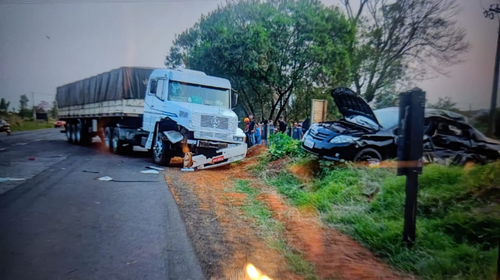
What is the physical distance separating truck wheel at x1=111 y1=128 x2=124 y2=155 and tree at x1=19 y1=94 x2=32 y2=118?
662 mm

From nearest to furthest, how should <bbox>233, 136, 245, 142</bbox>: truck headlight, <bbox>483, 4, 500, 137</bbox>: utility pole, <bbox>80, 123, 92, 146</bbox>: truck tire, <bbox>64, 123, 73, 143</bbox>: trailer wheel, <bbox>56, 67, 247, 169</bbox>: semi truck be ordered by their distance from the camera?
1. <bbox>483, 4, 500, 137</bbox>: utility pole
2. <bbox>56, 67, 247, 169</bbox>: semi truck
3. <bbox>233, 136, 245, 142</bbox>: truck headlight
4. <bbox>64, 123, 73, 143</bbox>: trailer wheel
5. <bbox>80, 123, 92, 146</bbox>: truck tire

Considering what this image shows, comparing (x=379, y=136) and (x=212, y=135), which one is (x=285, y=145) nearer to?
(x=212, y=135)

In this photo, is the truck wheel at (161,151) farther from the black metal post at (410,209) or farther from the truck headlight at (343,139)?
the black metal post at (410,209)

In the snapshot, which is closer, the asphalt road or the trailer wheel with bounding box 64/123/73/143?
the asphalt road

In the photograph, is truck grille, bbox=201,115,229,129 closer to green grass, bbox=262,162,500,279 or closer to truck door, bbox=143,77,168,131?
truck door, bbox=143,77,168,131

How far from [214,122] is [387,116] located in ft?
4.29

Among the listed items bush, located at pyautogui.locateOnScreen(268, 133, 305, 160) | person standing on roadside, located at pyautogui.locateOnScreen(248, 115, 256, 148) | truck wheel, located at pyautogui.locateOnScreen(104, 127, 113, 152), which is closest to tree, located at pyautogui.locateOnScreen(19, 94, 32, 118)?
truck wheel, located at pyautogui.locateOnScreen(104, 127, 113, 152)

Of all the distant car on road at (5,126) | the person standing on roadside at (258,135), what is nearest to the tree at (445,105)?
the person standing on roadside at (258,135)

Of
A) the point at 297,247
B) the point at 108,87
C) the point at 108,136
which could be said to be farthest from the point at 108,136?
the point at 297,247

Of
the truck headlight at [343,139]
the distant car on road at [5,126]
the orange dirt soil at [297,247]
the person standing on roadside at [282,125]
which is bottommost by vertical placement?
the orange dirt soil at [297,247]

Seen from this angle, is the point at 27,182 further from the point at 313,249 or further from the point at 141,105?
the point at 313,249

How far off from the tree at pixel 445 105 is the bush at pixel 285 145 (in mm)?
947

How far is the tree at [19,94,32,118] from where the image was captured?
2.17m

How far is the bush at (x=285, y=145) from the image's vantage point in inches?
Result: 101
